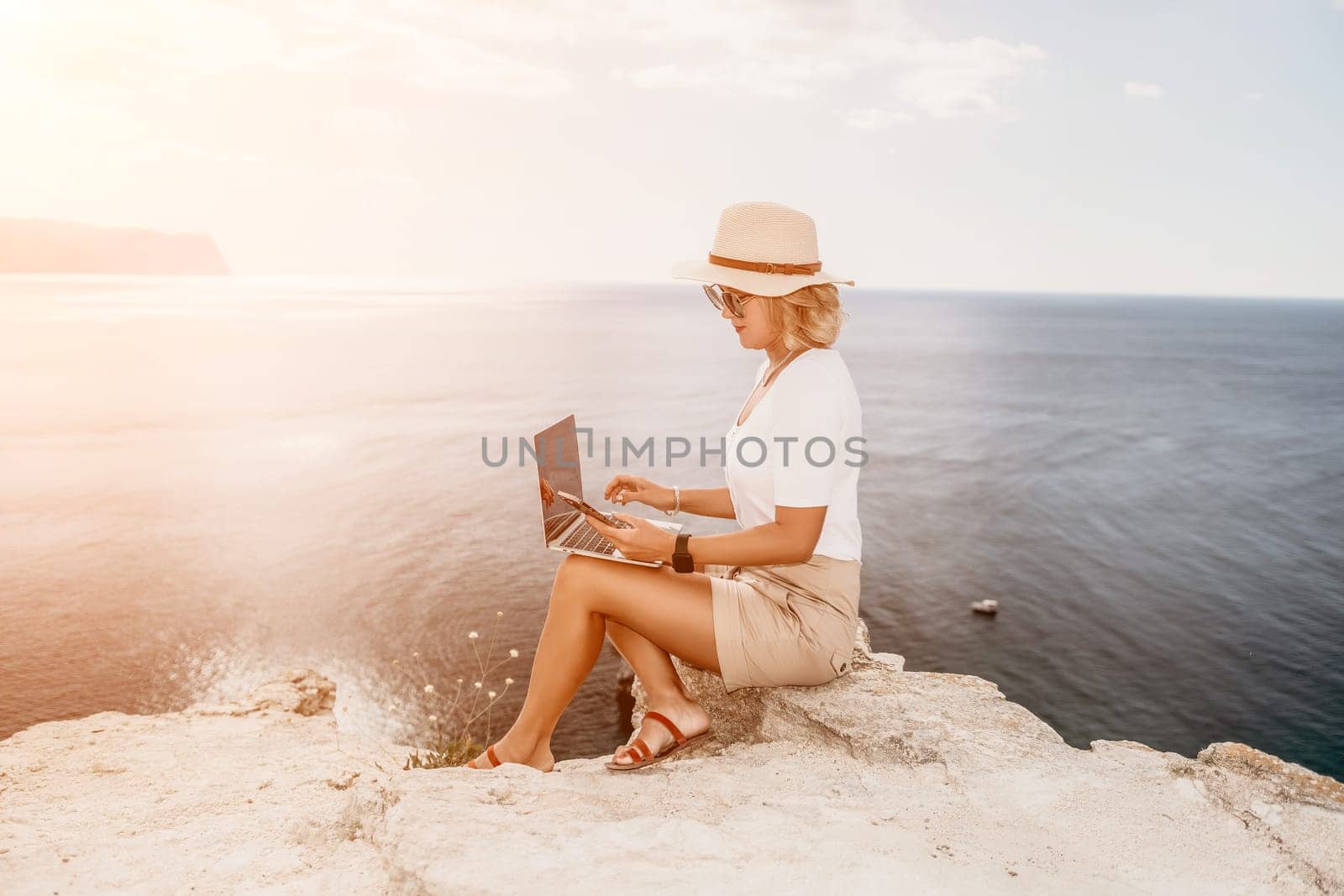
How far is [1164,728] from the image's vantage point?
50.2ft

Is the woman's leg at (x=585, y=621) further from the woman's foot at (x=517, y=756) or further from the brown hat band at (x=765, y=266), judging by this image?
the brown hat band at (x=765, y=266)

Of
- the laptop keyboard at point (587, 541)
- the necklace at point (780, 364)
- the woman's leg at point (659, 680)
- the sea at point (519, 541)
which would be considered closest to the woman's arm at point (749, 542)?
the laptop keyboard at point (587, 541)

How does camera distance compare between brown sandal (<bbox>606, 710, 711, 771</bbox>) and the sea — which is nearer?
brown sandal (<bbox>606, 710, 711, 771</bbox>)

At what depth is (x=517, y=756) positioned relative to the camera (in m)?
3.79

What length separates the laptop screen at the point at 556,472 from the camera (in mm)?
3820

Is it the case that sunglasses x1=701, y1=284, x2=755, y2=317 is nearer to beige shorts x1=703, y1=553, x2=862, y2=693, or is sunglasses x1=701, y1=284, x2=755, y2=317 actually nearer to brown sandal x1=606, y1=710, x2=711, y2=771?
beige shorts x1=703, y1=553, x2=862, y2=693

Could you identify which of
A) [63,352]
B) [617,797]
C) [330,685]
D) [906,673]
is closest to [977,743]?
[906,673]

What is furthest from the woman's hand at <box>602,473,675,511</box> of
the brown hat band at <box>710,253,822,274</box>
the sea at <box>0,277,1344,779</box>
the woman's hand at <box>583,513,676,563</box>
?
the sea at <box>0,277,1344,779</box>

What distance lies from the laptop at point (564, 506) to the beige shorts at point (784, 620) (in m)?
0.42

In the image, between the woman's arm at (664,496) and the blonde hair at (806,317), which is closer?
the blonde hair at (806,317)

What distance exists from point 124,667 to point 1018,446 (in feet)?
116

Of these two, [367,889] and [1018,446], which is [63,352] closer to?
[1018,446]

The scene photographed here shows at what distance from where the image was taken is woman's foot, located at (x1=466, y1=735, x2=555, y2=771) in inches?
148

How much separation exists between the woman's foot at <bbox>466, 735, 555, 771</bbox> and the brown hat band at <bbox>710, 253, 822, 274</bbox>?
232cm
